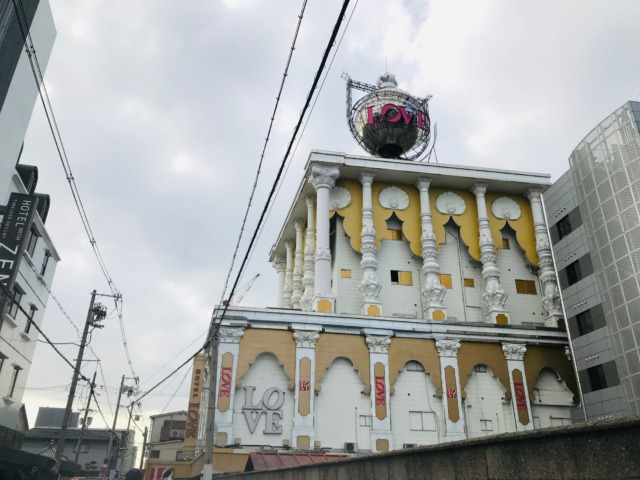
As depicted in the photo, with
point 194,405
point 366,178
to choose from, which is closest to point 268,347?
point 194,405

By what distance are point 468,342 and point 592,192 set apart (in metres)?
12.7

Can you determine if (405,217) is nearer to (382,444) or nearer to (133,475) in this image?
(382,444)

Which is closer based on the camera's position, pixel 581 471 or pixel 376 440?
pixel 581 471

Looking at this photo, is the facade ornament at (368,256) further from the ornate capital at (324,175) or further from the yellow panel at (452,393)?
the yellow panel at (452,393)

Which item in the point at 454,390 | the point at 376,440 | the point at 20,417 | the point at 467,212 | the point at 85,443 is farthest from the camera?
the point at 85,443

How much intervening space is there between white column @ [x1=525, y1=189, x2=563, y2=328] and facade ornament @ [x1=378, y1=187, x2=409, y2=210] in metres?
10.8

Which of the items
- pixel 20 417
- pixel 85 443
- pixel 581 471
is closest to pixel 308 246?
pixel 20 417

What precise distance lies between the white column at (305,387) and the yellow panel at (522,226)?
59.6 ft

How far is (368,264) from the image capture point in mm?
37719

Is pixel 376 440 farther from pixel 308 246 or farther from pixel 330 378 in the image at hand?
pixel 308 246

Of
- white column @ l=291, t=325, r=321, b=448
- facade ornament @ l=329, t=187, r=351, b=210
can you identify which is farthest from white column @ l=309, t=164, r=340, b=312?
white column @ l=291, t=325, r=321, b=448

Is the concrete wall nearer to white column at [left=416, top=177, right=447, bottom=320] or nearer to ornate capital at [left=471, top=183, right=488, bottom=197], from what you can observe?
white column at [left=416, top=177, right=447, bottom=320]

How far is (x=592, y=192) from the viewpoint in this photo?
33.9 meters

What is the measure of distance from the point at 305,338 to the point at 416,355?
7.37 meters
